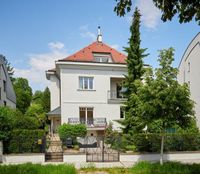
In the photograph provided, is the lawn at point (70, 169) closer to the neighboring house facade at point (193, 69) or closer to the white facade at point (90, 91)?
the white facade at point (90, 91)

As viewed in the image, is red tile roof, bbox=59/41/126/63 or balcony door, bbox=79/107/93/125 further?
red tile roof, bbox=59/41/126/63

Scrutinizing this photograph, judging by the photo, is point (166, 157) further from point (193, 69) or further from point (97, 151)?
point (193, 69)

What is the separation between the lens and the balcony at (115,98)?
28.2m

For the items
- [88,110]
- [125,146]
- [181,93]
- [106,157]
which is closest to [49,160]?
[106,157]

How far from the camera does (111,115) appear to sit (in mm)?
28109

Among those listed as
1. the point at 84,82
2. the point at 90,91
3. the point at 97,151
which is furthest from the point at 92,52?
the point at 97,151

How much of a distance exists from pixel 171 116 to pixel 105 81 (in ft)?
48.0

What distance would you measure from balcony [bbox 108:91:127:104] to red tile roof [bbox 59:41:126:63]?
143 inches

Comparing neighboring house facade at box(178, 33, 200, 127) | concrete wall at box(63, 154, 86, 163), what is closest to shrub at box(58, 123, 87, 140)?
concrete wall at box(63, 154, 86, 163)

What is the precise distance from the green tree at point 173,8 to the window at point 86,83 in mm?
21581

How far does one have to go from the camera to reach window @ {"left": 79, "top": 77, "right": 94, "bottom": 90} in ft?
90.1

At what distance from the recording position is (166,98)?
543 inches

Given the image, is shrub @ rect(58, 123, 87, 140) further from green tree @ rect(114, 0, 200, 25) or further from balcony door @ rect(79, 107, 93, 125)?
green tree @ rect(114, 0, 200, 25)

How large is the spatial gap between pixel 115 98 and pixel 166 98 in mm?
15144
